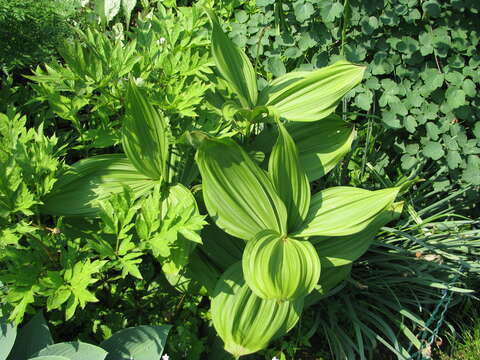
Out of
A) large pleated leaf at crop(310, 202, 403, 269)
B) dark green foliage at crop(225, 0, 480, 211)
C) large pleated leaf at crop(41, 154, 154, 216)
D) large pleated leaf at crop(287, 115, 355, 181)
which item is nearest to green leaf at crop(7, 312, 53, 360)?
large pleated leaf at crop(41, 154, 154, 216)

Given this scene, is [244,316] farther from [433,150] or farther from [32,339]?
[433,150]

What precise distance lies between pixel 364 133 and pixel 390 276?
2.43 feet

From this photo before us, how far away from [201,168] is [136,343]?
639 mm

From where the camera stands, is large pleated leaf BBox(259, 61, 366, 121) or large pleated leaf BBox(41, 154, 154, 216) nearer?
large pleated leaf BBox(41, 154, 154, 216)

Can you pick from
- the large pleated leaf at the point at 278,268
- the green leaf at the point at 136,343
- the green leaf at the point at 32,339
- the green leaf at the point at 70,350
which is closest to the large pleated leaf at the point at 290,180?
the large pleated leaf at the point at 278,268

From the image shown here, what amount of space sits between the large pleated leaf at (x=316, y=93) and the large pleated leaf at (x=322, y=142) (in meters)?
0.11

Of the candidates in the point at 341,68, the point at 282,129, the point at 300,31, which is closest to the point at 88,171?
the point at 282,129

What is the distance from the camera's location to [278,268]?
5.18 ft

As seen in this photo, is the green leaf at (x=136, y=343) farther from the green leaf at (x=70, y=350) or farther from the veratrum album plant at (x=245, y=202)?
the veratrum album plant at (x=245, y=202)

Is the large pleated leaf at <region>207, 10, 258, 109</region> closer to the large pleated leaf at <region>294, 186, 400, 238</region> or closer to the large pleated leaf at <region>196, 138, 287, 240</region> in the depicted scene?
the large pleated leaf at <region>196, 138, 287, 240</region>

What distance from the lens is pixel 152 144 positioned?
5.71 ft

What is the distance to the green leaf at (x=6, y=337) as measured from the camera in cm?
146

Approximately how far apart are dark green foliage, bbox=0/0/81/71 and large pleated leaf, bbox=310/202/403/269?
4.46 feet

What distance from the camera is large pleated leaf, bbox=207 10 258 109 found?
189cm
